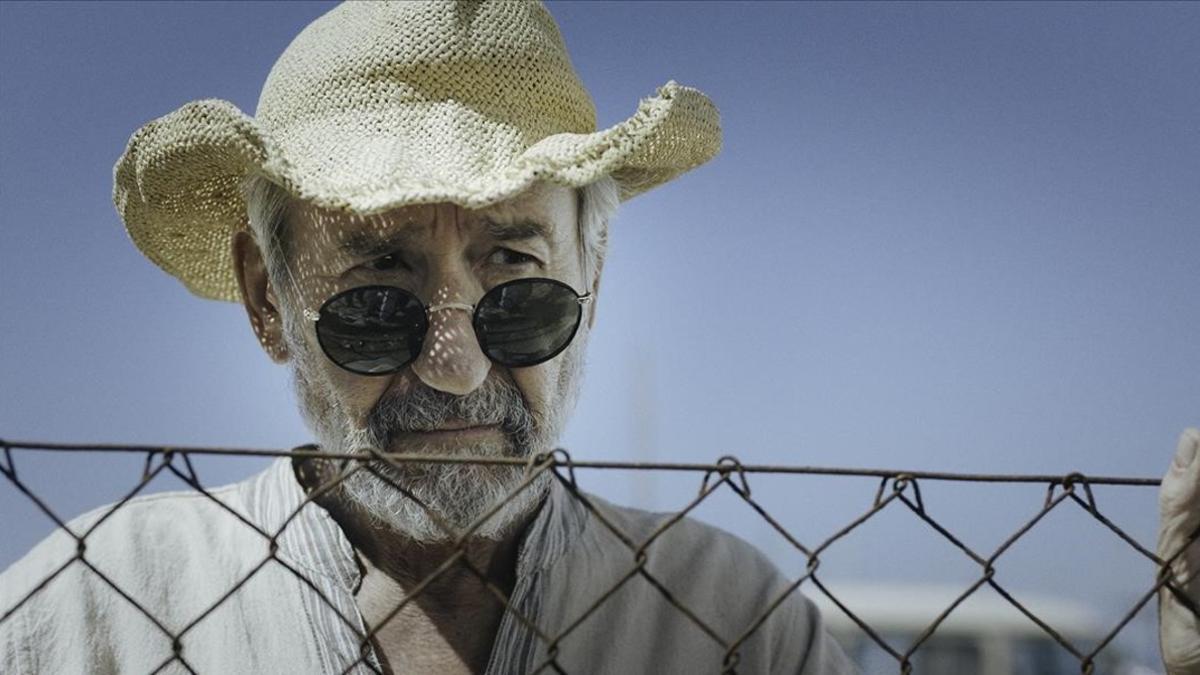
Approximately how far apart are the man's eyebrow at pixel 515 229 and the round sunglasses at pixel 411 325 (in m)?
0.12

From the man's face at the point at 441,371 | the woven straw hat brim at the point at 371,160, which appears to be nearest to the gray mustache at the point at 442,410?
the man's face at the point at 441,371

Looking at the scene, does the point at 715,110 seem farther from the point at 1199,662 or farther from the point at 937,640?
the point at 937,640

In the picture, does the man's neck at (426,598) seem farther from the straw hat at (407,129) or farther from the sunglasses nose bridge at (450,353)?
the straw hat at (407,129)

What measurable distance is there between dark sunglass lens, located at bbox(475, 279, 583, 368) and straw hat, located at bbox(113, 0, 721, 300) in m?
0.20

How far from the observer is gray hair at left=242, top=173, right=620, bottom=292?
8.80ft

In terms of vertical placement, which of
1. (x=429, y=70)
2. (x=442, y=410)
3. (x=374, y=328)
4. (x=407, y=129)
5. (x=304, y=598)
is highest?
(x=429, y=70)

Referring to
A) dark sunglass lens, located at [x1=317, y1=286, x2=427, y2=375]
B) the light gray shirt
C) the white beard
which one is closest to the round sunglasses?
dark sunglass lens, located at [x1=317, y1=286, x2=427, y2=375]

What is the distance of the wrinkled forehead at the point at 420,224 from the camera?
247cm

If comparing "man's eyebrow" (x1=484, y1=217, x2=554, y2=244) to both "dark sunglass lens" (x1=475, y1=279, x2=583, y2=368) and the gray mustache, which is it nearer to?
"dark sunglass lens" (x1=475, y1=279, x2=583, y2=368)

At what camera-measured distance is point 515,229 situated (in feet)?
8.27

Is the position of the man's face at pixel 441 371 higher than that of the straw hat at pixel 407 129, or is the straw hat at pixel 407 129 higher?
the straw hat at pixel 407 129

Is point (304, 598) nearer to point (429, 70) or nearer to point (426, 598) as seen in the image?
point (426, 598)

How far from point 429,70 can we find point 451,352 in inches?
25.9

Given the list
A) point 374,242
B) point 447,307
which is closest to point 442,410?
point 447,307
